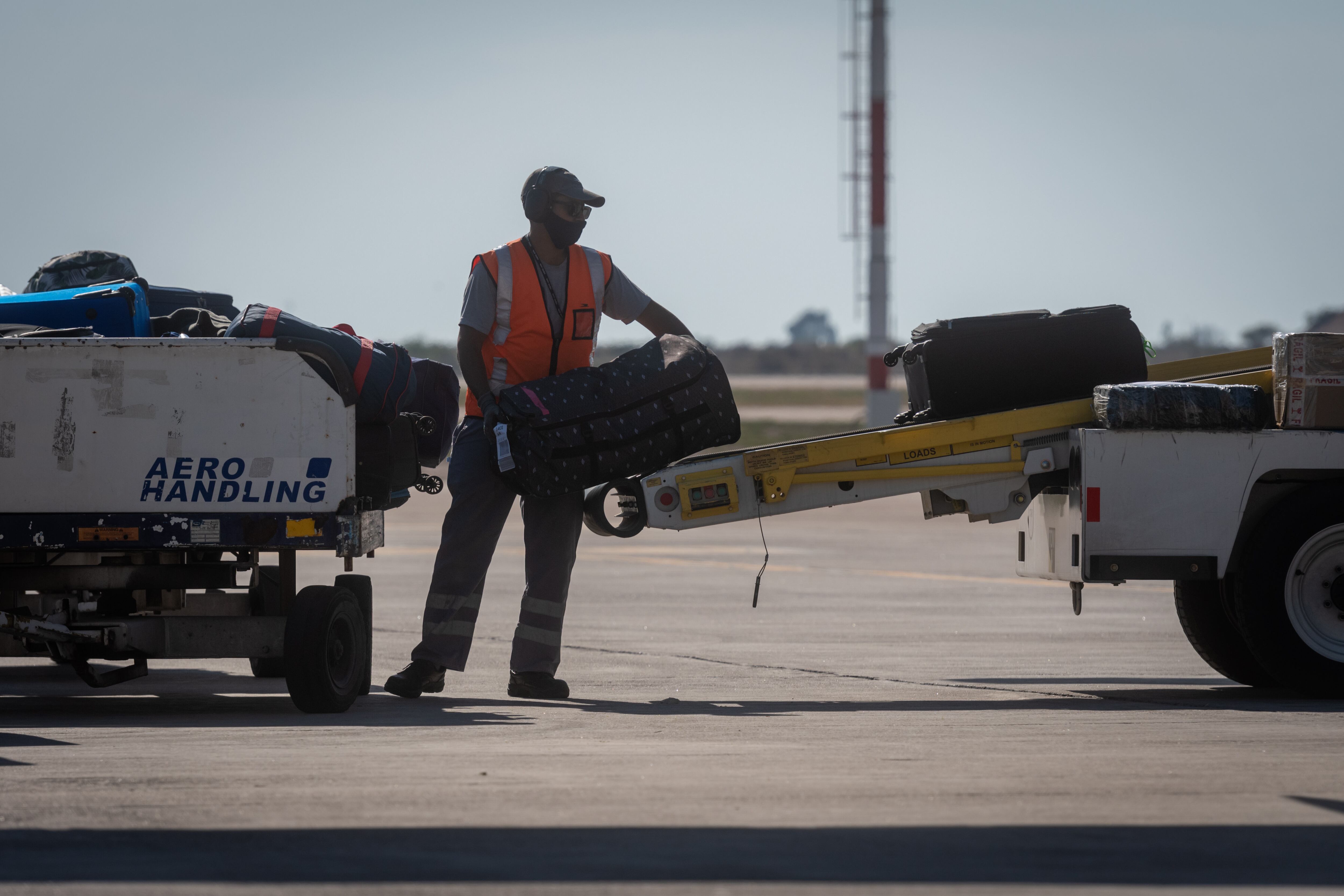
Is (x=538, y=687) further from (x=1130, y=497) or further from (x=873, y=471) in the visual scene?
(x=1130, y=497)

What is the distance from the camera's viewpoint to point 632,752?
21.6 ft

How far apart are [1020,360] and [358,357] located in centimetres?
318

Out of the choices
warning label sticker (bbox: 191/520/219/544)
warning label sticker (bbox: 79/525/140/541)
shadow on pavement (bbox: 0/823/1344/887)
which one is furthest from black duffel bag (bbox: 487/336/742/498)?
shadow on pavement (bbox: 0/823/1344/887)

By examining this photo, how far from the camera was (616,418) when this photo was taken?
8211 millimetres

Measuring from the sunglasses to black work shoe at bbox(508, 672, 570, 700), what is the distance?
213 cm

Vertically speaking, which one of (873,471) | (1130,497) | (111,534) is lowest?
(111,534)

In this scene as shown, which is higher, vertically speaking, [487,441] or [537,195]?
[537,195]

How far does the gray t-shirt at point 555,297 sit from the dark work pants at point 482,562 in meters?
0.48

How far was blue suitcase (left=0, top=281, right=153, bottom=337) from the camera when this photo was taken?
798 centimetres

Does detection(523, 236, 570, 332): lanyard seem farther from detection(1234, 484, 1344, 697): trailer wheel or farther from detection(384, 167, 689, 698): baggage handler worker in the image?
detection(1234, 484, 1344, 697): trailer wheel

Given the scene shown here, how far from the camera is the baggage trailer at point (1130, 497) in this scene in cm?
832

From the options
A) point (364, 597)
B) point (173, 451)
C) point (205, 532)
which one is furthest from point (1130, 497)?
point (173, 451)

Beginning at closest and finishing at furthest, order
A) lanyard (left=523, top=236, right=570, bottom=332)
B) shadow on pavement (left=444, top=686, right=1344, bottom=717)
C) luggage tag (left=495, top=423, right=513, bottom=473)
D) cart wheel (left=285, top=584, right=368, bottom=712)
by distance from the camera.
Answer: cart wheel (left=285, top=584, right=368, bottom=712) → shadow on pavement (left=444, top=686, right=1344, bottom=717) → luggage tag (left=495, top=423, right=513, bottom=473) → lanyard (left=523, top=236, right=570, bottom=332)

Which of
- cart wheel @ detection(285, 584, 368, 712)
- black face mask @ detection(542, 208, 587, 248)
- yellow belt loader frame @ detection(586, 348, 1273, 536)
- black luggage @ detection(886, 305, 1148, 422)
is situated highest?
black face mask @ detection(542, 208, 587, 248)
